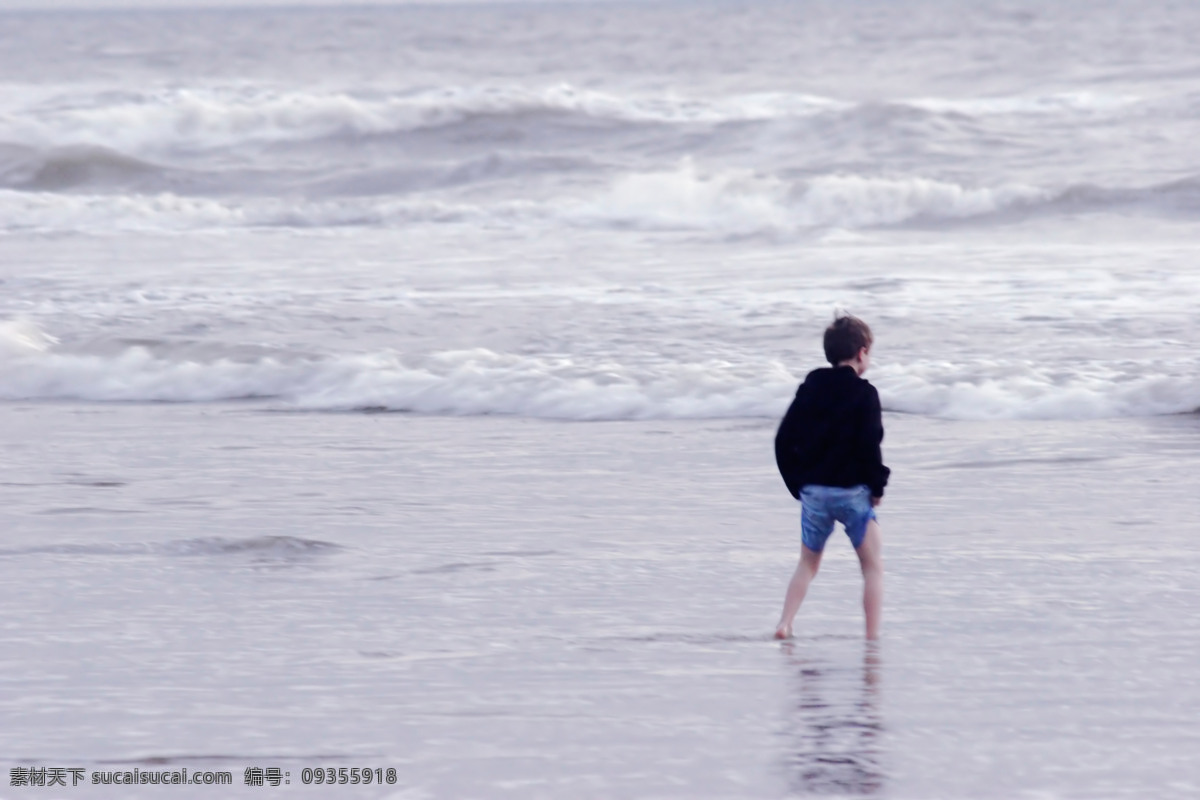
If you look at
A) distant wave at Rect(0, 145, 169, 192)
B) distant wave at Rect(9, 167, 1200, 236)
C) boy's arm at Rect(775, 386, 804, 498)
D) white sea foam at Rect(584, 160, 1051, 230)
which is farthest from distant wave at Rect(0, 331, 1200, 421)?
distant wave at Rect(0, 145, 169, 192)

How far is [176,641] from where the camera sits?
15.2 feet

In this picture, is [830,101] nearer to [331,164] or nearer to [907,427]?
[331,164]

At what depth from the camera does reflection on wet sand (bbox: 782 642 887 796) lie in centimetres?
357

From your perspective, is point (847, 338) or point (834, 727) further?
point (847, 338)

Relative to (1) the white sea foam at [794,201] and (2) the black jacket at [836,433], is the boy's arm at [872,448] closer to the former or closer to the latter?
(2) the black jacket at [836,433]

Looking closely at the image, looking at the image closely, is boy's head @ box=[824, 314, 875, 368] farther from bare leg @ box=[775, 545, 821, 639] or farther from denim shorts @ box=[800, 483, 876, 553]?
bare leg @ box=[775, 545, 821, 639]

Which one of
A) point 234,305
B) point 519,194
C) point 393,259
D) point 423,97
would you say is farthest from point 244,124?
point 234,305

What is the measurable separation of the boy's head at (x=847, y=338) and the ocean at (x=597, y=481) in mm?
796

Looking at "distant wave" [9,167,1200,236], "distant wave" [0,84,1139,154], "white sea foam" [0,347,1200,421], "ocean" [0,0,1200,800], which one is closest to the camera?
"ocean" [0,0,1200,800]

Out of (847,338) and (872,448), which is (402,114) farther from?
(872,448)

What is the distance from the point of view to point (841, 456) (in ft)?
15.3

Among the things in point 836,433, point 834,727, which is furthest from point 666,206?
point 834,727

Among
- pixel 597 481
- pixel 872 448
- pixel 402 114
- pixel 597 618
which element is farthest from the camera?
pixel 402 114

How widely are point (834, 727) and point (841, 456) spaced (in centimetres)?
96
